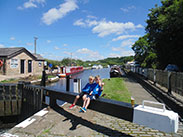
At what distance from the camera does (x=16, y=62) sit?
20453mm

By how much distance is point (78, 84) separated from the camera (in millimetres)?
7113

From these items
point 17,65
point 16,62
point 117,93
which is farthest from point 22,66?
point 117,93

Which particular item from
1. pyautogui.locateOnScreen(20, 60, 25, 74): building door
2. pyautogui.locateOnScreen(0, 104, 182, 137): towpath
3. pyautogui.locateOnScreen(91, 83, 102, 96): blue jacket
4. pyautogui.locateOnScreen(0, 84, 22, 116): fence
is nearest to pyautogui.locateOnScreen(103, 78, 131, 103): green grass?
pyautogui.locateOnScreen(0, 104, 182, 137): towpath

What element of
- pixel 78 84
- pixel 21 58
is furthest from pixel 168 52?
pixel 21 58

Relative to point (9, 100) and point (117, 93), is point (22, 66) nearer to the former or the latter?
point (9, 100)

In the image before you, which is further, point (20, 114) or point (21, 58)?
point (21, 58)

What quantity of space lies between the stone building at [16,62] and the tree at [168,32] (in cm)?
1852

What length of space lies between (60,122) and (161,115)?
283 cm

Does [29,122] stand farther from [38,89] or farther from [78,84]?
[78,84]

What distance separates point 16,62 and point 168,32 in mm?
19833

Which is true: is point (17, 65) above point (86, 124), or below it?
above

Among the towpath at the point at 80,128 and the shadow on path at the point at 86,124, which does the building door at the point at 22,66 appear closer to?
the shadow on path at the point at 86,124

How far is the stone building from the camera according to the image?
62.2 feet

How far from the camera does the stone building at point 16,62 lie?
62.2 feet
